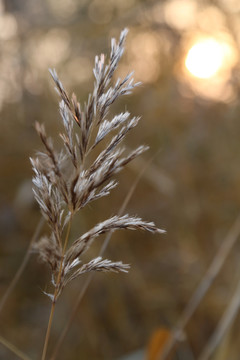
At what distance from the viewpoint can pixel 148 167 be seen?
5.44 ft

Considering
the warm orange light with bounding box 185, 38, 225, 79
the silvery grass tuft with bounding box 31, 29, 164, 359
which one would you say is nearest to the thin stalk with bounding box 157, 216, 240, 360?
the silvery grass tuft with bounding box 31, 29, 164, 359

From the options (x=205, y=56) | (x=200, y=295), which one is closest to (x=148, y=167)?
(x=205, y=56)

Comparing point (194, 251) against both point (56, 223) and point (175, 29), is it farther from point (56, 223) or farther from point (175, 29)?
point (56, 223)

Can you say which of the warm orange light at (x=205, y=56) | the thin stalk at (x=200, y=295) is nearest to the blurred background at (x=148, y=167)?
the warm orange light at (x=205, y=56)

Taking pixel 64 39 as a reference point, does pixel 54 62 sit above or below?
below

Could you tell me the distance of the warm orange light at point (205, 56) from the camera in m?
1.84

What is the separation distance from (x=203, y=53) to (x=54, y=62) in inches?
23.2

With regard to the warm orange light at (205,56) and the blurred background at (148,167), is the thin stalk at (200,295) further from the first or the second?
the warm orange light at (205,56)

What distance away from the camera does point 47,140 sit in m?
0.38

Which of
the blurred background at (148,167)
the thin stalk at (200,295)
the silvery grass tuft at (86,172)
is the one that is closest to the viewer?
the silvery grass tuft at (86,172)

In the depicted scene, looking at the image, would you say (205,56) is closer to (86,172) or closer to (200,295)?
(200,295)

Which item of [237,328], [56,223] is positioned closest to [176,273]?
[237,328]

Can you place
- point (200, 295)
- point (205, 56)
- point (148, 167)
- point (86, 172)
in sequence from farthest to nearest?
point (205, 56)
point (148, 167)
point (200, 295)
point (86, 172)

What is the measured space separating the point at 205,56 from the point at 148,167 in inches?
21.8
